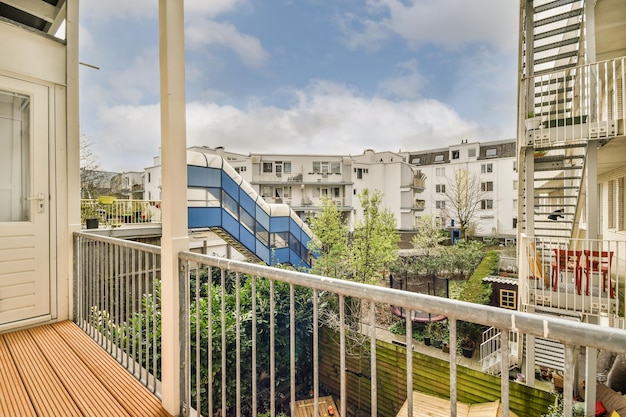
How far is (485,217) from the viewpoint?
19.1m

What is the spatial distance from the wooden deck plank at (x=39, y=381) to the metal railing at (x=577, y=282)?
4.59 metres

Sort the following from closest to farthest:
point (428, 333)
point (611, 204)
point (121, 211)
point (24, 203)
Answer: point (24, 203) → point (611, 204) → point (428, 333) → point (121, 211)

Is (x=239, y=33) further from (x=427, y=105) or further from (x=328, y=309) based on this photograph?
(x=427, y=105)

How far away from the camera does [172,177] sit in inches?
58.0

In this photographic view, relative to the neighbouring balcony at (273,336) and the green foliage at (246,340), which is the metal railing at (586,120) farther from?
the green foliage at (246,340)

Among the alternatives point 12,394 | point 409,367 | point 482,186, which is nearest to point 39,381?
point 12,394

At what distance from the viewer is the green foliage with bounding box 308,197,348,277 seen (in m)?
7.74

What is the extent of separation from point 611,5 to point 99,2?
18.8 feet

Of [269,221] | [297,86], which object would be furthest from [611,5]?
[297,86]

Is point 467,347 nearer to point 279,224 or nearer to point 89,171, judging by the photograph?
point 279,224

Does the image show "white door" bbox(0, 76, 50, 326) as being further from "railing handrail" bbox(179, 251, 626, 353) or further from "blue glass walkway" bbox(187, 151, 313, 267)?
"blue glass walkway" bbox(187, 151, 313, 267)

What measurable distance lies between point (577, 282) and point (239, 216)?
6.69m

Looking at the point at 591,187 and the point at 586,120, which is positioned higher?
the point at 586,120

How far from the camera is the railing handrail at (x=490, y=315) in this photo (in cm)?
55
